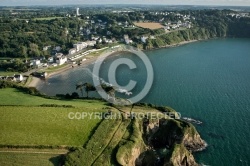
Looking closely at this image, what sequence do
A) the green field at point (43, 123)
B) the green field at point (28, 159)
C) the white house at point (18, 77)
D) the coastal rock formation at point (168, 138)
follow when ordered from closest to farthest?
1. the green field at point (28, 159)
2. the green field at point (43, 123)
3. the coastal rock formation at point (168, 138)
4. the white house at point (18, 77)

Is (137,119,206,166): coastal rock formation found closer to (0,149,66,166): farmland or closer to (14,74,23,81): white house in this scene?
(0,149,66,166): farmland

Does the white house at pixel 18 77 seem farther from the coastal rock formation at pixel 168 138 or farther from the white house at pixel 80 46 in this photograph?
the coastal rock formation at pixel 168 138

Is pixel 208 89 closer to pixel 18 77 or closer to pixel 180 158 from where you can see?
pixel 180 158

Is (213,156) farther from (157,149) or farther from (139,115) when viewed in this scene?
(139,115)

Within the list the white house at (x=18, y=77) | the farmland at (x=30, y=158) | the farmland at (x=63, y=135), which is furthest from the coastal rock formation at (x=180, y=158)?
the white house at (x=18, y=77)

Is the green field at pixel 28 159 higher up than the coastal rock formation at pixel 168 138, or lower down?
higher up

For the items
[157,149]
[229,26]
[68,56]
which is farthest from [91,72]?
[229,26]

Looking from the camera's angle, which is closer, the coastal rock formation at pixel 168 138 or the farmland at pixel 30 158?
the farmland at pixel 30 158

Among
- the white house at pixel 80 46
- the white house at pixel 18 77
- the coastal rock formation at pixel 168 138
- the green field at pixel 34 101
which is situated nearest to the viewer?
the coastal rock formation at pixel 168 138
